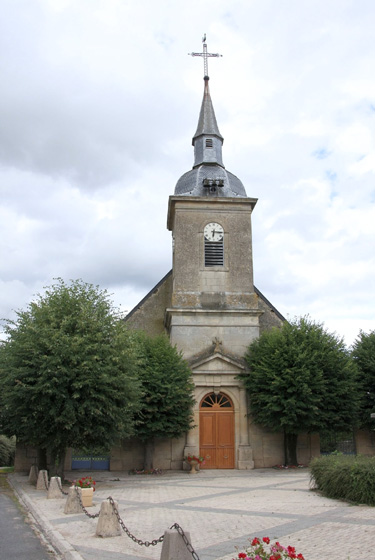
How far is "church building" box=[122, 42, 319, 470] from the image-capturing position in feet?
70.5

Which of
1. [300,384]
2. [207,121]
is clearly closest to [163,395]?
[300,384]

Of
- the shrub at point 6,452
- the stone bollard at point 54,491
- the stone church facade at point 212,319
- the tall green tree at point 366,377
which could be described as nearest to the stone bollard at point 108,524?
the stone bollard at point 54,491

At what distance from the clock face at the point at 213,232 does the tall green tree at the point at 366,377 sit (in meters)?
8.39

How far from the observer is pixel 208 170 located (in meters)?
26.2

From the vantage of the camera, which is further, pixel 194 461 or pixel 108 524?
pixel 194 461

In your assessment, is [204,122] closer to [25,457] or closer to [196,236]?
[196,236]

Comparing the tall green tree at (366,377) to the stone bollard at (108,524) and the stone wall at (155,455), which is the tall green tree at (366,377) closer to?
the stone wall at (155,455)

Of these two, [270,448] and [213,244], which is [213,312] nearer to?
[213,244]

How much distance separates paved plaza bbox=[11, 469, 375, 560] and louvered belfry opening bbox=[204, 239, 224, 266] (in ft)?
35.7

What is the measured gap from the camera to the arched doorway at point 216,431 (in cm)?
2131

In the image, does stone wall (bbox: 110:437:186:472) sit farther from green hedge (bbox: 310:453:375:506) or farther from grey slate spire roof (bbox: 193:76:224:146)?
grey slate spire roof (bbox: 193:76:224:146)

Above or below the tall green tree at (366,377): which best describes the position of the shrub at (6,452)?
below

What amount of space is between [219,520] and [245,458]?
1247 centimetres

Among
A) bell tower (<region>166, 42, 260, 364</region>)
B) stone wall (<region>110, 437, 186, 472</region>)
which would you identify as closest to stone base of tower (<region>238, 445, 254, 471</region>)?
stone wall (<region>110, 437, 186, 472</region>)
